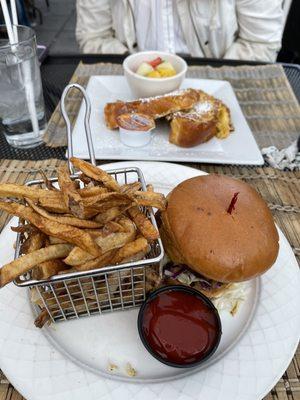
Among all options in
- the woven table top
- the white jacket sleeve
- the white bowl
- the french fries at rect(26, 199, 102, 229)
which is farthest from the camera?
the white jacket sleeve

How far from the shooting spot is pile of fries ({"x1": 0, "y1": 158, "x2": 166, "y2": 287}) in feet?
2.90

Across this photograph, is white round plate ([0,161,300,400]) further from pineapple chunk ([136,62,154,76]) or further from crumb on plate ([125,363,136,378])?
pineapple chunk ([136,62,154,76])

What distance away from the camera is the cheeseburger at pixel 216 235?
3.46ft

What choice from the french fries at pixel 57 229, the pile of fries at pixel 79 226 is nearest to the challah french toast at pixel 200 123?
the pile of fries at pixel 79 226

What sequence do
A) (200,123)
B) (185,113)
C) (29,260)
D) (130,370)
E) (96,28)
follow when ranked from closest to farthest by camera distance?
(29,260) → (130,370) → (200,123) → (185,113) → (96,28)

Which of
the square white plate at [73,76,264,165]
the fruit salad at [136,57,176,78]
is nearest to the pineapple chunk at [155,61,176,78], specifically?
the fruit salad at [136,57,176,78]

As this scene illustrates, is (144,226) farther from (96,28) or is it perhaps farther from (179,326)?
(96,28)

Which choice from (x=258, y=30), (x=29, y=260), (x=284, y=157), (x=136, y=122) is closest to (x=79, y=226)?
(x=29, y=260)

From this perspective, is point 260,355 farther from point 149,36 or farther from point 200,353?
point 149,36

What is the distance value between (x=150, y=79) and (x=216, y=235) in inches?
43.9

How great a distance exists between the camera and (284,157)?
1.70 meters

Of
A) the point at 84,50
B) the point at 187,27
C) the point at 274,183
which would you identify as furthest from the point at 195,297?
the point at 84,50

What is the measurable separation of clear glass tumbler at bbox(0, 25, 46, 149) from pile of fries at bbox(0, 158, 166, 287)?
83 cm

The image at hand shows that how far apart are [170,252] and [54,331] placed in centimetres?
45
